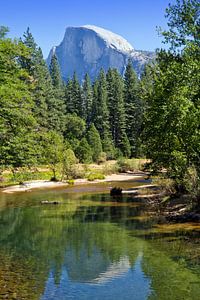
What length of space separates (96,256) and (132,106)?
8626 cm

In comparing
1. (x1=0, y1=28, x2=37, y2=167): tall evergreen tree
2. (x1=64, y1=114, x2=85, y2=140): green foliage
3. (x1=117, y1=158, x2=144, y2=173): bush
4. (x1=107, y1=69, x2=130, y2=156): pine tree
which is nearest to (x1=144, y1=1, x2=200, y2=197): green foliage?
(x1=0, y1=28, x2=37, y2=167): tall evergreen tree

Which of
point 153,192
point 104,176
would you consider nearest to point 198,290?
point 153,192

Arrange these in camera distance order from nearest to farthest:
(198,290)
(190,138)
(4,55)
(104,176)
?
1. (198,290)
2. (4,55)
3. (190,138)
4. (104,176)

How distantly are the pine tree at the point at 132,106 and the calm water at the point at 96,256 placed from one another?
68188mm

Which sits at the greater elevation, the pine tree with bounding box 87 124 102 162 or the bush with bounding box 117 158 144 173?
the pine tree with bounding box 87 124 102 162

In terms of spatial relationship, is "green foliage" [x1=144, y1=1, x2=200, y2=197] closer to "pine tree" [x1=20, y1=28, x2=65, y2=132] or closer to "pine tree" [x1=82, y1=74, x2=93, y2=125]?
"pine tree" [x1=20, y1=28, x2=65, y2=132]

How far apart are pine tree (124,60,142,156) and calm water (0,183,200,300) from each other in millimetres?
68188

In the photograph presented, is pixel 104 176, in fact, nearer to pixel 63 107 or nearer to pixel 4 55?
pixel 63 107

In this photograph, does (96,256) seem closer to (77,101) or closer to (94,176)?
(94,176)

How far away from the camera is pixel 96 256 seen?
19.4 metres

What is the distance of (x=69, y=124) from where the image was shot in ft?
304

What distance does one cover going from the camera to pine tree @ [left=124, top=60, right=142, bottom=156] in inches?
3944

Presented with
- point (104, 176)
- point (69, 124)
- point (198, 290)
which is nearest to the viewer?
point (198, 290)

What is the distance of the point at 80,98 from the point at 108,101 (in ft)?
23.0
